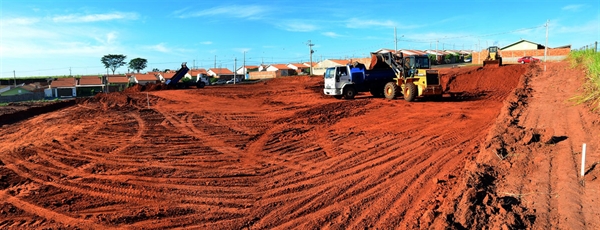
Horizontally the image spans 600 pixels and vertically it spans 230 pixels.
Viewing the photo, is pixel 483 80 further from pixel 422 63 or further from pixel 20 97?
pixel 20 97

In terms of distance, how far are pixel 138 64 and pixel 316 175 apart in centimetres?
12623

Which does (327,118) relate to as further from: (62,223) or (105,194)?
(62,223)

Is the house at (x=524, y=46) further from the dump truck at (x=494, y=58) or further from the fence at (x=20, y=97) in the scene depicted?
the fence at (x=20, y=97)

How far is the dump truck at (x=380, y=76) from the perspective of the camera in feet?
65.6

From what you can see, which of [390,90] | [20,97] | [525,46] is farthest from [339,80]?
[525,46]

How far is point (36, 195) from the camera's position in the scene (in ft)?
22.6

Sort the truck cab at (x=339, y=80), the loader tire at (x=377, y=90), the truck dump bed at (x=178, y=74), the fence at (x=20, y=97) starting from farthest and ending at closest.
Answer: the fence at (x=20, y=97) < the truck dump bed at (x=178, y=74) < the loader tire at (x=377, y=90) < the truck cab at (x=339, y=80)

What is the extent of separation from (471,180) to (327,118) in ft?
31.6

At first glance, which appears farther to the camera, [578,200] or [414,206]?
[414,206]

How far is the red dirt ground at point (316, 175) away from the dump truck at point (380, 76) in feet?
22.9

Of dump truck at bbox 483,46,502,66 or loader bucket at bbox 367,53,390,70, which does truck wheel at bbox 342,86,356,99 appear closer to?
loader bucket at bbox 367,53,390,70

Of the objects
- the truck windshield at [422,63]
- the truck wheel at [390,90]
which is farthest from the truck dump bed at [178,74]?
the truck windshield at [422,63]

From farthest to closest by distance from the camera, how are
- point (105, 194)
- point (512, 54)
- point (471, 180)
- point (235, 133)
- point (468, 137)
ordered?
point (512, 54)
point (235, 133)
point (468, 137)
point (105, 194)
point (471, 180)

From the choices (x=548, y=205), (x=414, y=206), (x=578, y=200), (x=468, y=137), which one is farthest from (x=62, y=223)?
(x=468, y=137)
